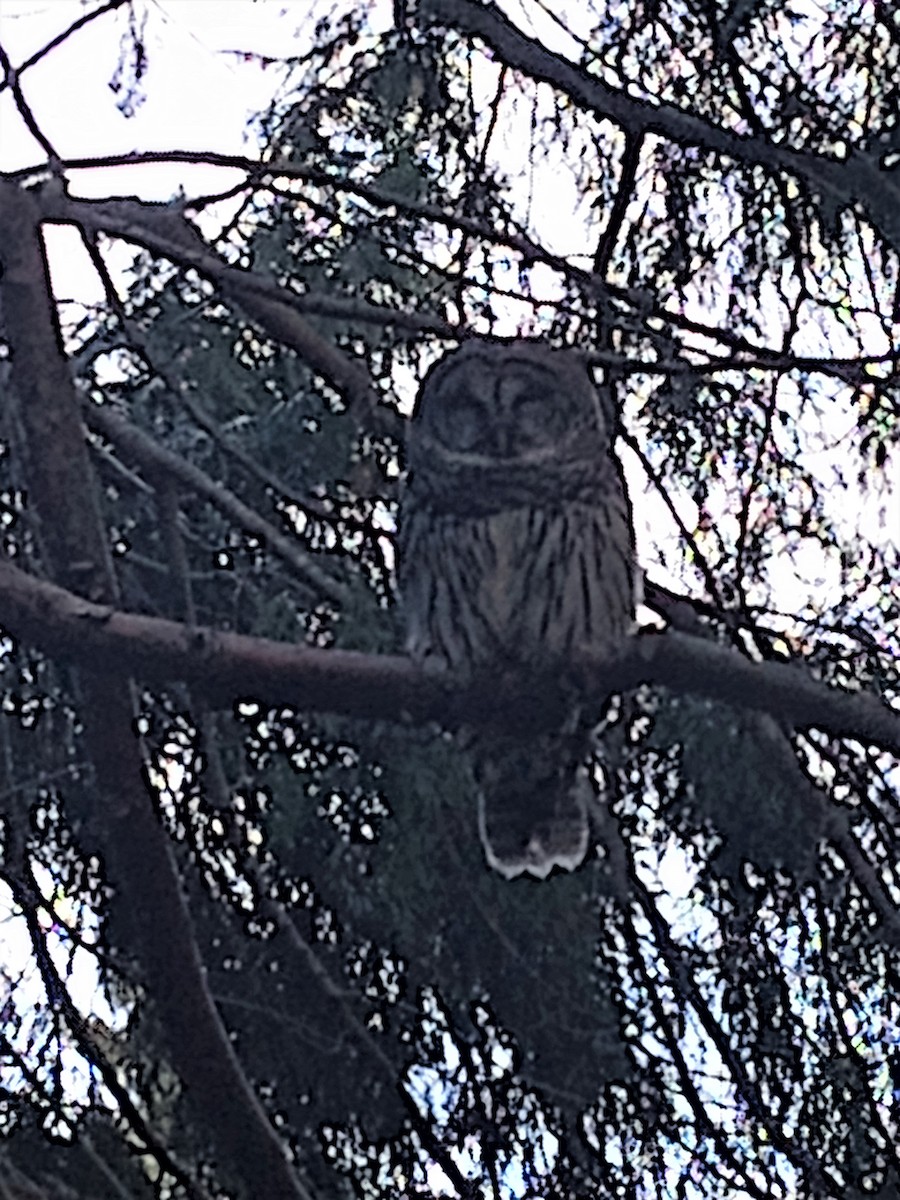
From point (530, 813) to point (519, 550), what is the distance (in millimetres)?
310

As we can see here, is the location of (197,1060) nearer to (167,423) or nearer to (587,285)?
(167,423)

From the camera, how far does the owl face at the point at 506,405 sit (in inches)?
97.2

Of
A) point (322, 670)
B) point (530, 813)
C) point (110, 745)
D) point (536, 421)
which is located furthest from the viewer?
point (536, 421)

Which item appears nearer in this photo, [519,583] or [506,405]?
[519,583]

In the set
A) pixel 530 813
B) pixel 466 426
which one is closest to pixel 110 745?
pixel 530 813

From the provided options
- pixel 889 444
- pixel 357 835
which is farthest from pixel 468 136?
pixel 357 835

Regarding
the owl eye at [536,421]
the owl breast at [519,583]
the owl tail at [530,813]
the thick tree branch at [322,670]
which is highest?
the owl eye at [536,421]

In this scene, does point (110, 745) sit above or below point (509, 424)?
below

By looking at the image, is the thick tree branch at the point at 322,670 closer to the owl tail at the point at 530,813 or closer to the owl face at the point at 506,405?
the owl tail at the point at 530,813

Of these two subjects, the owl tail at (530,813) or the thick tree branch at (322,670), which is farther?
the owl tail at (530,813)

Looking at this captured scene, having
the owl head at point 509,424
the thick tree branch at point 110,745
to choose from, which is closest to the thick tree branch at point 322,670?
the thick tree branch at point 110,745

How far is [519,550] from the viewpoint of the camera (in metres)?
2.42

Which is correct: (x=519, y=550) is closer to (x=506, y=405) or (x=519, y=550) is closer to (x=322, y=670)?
(x=506, y=405)

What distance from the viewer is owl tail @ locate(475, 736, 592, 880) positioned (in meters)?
2.34
